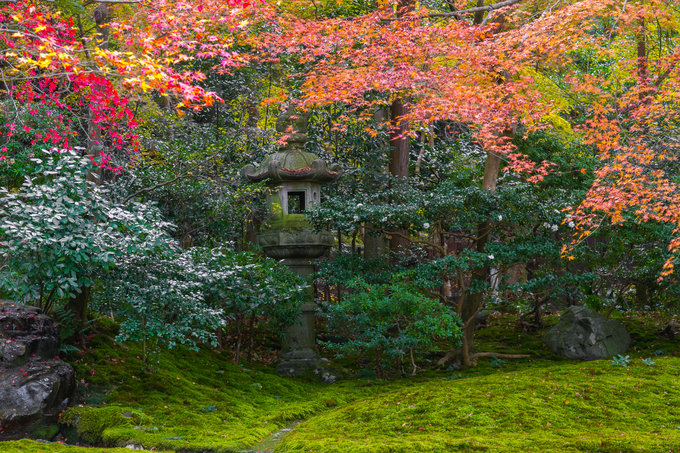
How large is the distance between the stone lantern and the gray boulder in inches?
165

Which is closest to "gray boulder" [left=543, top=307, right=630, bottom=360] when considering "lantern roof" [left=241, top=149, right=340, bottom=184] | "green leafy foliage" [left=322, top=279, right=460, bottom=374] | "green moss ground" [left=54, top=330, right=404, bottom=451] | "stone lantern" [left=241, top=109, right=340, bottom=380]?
"green leafy foliage" [left=322, top=279, right=460, bottom=374]

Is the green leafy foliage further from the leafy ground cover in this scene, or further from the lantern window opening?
the lantern window opening

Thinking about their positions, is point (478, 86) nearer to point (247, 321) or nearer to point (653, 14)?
point (653, 14)

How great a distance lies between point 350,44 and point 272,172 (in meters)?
2.52

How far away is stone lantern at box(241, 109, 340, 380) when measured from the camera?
9.59 m

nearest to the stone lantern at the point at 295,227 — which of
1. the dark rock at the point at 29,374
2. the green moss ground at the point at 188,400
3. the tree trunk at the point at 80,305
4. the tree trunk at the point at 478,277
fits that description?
the green moss ground at the point at 188,400

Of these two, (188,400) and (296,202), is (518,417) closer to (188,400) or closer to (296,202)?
(188,400)

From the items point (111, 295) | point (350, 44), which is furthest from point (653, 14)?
point (111, 295)

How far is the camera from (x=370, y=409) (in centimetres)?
670

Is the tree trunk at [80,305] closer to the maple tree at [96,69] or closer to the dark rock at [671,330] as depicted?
the maple tree at [96,69]

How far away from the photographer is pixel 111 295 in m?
6.79

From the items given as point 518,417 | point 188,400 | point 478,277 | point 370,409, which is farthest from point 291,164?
point 518,417

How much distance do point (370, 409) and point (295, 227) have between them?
371cm

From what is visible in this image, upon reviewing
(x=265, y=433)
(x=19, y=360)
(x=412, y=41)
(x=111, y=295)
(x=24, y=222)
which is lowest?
(x=265, y=433)
